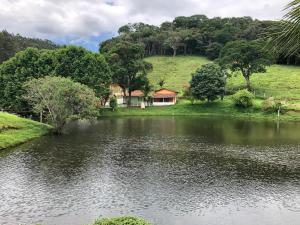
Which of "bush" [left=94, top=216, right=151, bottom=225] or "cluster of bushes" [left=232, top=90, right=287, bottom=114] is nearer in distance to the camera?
"bush" [left=94, top=216, right=151, bottom=225]

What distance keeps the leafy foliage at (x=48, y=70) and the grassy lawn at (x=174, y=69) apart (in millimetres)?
38498

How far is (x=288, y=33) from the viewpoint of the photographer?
5797mm

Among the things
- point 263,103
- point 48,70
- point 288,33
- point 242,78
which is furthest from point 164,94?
point 288,33

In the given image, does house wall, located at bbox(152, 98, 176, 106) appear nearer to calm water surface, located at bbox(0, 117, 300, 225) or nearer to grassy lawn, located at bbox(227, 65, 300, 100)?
grassy lawn, located at bbox(227, 65, 300, 100)

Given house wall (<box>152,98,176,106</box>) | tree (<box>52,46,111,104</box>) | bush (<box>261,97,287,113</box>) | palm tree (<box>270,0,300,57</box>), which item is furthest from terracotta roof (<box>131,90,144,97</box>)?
palm tree (<box>270,0,300,57</box>)

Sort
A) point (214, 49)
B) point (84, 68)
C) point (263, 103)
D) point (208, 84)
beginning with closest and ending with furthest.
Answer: point (84, 68) < point (263, 103) < point (208, 84) < point (214, 49)

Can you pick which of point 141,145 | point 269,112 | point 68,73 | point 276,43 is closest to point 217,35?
point 269,112

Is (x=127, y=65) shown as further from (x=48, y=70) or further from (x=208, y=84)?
(x=48, y=70)

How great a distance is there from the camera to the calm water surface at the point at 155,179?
29938mm

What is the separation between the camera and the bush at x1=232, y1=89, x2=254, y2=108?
103562 mm

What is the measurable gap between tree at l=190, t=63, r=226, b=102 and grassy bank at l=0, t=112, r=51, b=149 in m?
49.3

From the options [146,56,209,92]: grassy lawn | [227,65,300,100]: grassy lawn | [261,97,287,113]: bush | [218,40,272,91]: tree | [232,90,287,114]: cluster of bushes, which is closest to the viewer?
[261,97,287,113]: bush

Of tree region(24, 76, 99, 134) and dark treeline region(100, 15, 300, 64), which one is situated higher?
dark treeline region(100, 15, 300, 64)

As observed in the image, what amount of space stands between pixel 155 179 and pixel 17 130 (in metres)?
36.4
